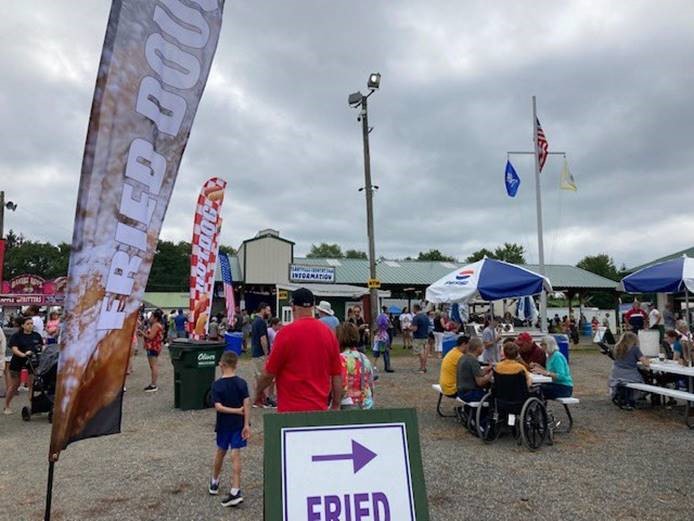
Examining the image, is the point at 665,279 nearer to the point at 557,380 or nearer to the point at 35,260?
the point at 557,380

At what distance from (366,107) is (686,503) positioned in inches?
577

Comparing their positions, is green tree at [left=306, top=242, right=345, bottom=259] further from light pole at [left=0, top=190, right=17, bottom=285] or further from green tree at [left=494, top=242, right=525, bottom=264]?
light pole at [left=0, top=190, right=17, bottom=285]

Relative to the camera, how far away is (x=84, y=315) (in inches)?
113

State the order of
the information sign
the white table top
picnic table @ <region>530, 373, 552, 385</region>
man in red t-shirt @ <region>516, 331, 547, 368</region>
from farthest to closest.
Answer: the information sign, man in red t-shirt @ <region>516, 331, 547, 368</region>, the white table top, picnic table @ <region>530, 373, 552, 385</region>

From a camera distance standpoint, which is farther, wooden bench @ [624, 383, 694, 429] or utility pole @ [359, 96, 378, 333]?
utility pole @ [359, 96, 378, 333]

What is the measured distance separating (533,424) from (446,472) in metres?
1.52

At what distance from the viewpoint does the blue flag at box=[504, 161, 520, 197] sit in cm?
1633

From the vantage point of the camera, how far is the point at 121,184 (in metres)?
2.91

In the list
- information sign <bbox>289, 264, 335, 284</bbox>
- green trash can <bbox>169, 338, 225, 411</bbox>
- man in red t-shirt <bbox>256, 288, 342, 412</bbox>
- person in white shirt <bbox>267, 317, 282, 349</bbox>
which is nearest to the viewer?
man in red t-shirt <bbox>256, 288, 342, 412</bbox>

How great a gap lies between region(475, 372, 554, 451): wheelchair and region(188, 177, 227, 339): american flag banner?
632 cm

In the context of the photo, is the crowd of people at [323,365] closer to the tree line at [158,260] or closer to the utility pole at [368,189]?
the utility pole at [368,189]

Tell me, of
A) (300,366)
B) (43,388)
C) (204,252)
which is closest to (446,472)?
(300,366)

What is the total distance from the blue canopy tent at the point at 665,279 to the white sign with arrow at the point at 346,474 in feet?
23.1

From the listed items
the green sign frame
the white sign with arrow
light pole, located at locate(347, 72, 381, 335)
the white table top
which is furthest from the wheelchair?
light pole, located at locate(347, 72, 381, 335)
